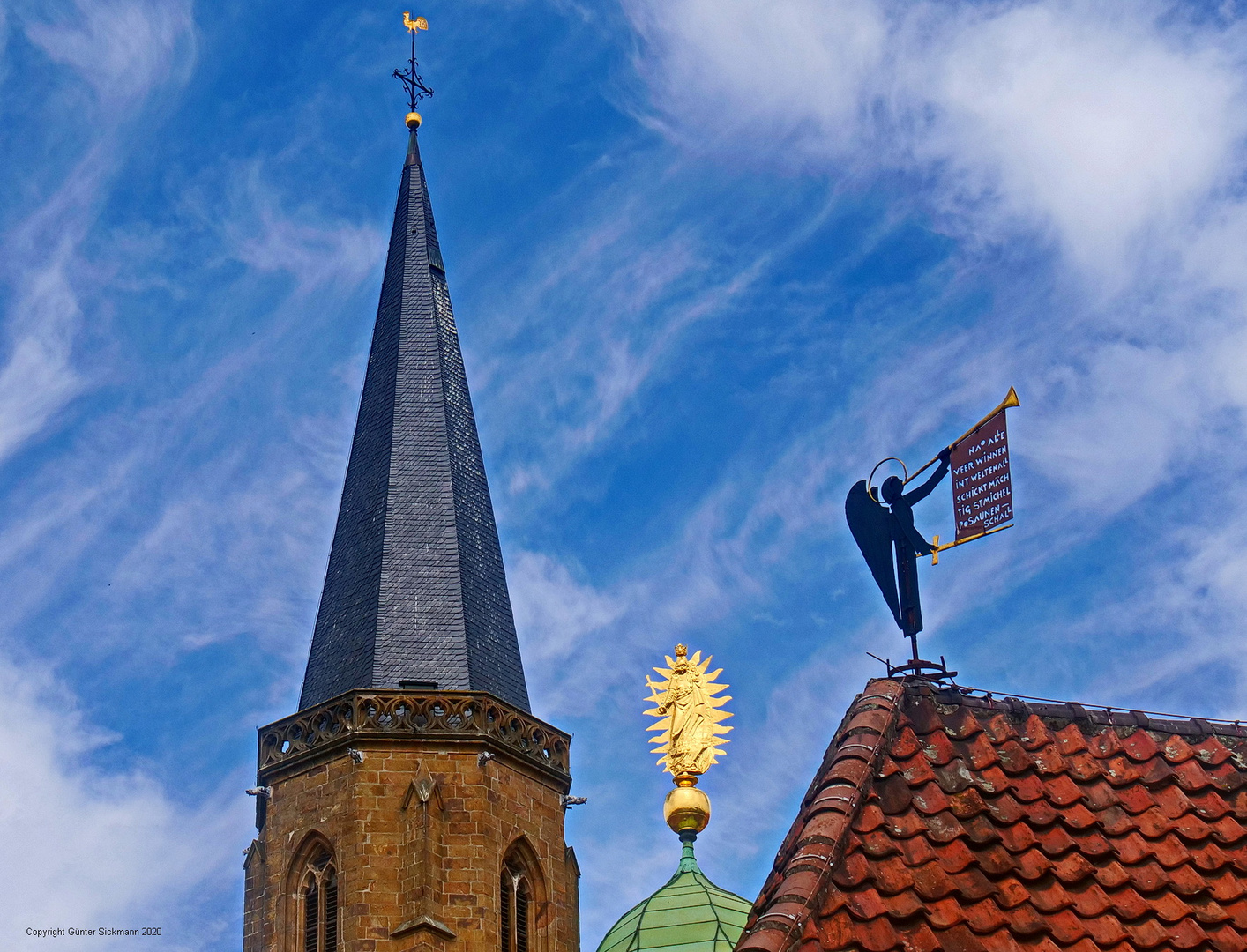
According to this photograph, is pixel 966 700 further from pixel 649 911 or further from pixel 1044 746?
pixel 649 911

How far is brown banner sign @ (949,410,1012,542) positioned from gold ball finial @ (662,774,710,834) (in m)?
11.9

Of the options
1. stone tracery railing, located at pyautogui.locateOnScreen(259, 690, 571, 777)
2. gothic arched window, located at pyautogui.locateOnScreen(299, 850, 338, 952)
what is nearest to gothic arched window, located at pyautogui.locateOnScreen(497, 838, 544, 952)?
stone tracery railing, located at pyautogui.locateOnScreen(259, 690, 571, 777)

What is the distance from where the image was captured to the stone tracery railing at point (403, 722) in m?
45.2

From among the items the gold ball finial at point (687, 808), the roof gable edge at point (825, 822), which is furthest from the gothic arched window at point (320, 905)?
the roof gable edge at point (825, 822)

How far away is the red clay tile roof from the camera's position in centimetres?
1152

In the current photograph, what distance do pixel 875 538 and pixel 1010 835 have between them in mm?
2625

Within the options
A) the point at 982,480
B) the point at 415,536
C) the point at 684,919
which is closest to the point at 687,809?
the point at 684,919

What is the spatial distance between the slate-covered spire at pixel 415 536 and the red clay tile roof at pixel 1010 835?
33.5 m

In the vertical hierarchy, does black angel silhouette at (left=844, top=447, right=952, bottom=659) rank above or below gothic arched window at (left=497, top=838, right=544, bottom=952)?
below

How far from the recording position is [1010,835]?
12.2m

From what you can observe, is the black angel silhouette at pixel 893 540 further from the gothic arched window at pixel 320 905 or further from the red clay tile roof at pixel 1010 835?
the gothic arched window at pixel 320 905

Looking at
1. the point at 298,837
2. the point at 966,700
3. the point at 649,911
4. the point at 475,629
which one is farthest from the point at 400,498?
the point at 966,700

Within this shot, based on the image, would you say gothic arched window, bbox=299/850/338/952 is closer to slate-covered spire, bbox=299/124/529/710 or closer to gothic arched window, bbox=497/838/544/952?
gothic arched window, bbox=497/838/544/952

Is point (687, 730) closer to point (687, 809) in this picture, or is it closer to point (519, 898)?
point (687, 809)
